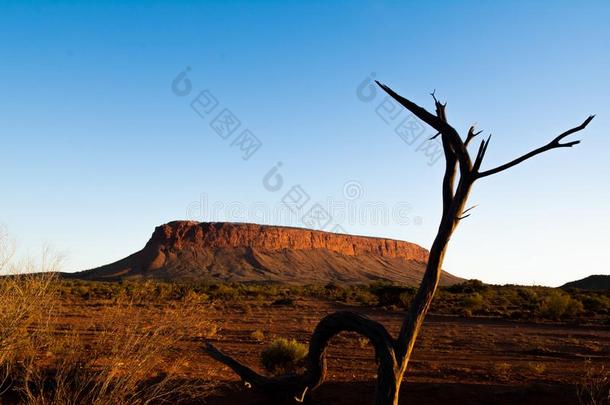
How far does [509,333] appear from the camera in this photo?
1767cm

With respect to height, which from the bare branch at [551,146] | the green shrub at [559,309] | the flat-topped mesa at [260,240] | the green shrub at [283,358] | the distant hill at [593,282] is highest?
the flat-topped mesa at [260,240]

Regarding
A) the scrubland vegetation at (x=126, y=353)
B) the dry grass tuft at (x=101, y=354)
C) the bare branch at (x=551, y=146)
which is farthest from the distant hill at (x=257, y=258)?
the bare branch at (x=551, y=146)

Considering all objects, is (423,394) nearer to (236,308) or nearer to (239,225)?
(236,308)

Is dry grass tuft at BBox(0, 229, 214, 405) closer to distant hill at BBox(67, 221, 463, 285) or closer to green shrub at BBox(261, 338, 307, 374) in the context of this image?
green shrub at BBox(261, 338, 307, 374)

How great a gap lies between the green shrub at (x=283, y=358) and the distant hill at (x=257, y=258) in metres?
69.8

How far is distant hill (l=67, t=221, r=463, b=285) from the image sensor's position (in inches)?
3364

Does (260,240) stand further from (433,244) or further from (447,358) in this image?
(433,244)

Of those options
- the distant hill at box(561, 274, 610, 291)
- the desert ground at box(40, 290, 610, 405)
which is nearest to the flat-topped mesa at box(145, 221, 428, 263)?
the distant hill at box(561, 274, 610, 291)

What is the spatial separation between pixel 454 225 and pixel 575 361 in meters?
8.87

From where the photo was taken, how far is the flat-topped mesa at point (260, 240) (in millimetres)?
96812

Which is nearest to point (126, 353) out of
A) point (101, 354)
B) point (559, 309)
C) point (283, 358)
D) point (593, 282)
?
point (101, 354)

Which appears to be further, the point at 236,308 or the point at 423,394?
the point at 236,308

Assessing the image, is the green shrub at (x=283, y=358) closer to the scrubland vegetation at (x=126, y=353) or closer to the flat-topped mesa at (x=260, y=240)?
the scrubland vegetation at (x=126, y=353)

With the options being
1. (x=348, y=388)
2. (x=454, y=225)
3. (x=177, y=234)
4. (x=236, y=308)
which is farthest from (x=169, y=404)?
(x=177, y=234)
